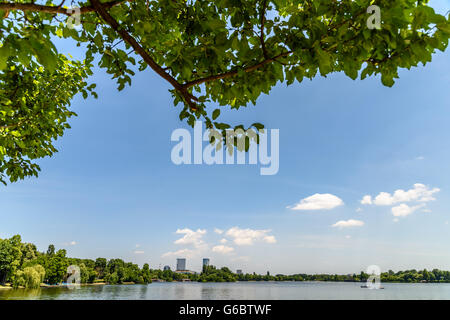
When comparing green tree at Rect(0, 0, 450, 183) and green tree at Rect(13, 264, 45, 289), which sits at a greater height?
green tree at Rect(0, 0, 450, 183)

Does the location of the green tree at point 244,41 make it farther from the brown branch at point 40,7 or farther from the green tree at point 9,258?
the green tree at point 9,258

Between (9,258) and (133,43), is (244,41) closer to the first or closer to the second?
(133,43)

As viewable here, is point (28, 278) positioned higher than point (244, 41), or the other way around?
point (244, 41)

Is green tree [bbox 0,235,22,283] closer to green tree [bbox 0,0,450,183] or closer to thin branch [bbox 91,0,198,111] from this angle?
green tree [bbox 0,0,450,183]

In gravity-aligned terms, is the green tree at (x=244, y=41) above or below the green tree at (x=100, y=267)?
above

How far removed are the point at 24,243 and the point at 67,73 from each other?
2575 inches

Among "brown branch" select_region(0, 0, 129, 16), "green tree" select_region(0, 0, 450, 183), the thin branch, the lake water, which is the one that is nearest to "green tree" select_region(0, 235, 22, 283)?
the lake water

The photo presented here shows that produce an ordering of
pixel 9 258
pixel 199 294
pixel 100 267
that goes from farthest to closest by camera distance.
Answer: pixel 100 267 → pixel 199 294 → pixel 9 258

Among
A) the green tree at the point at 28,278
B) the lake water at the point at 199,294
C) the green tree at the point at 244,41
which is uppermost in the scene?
the green tree at the point at 244,41

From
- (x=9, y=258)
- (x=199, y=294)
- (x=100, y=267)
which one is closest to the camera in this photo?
(x=9, y=258)

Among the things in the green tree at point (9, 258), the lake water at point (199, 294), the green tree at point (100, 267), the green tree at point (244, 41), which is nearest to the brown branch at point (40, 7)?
the green tree at point (244, 41)

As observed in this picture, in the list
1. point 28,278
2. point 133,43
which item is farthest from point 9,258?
point 133,43

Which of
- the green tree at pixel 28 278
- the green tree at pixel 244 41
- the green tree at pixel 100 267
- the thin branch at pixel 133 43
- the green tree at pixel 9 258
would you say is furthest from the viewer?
the green tree at pixel 100 267
